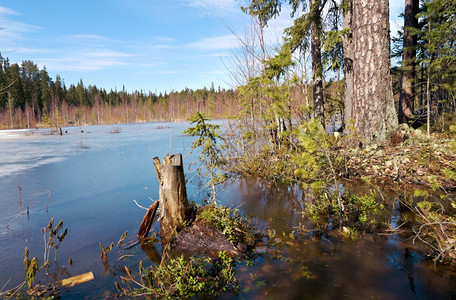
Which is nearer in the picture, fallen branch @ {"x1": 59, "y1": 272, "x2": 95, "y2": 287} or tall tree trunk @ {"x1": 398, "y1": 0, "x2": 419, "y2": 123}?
fallen branch @ {"x1": 59, "y1": 272, "x2": 95, "y2": 287}

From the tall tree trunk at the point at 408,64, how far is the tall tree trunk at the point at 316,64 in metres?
4.07

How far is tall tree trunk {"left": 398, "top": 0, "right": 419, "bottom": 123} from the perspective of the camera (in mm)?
10111

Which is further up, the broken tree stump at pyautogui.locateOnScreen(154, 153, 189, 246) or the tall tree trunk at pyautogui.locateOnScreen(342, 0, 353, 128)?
the tall tree trunk at pyautogui.locateOnScreen(342, 0, 353, 128)

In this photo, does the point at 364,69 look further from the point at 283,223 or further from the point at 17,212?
the point at 17,212

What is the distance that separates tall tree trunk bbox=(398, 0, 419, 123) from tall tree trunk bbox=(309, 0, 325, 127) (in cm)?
407

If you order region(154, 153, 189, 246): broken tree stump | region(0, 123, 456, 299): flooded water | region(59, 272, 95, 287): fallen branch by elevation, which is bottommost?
region(59, 272, 95, 287): fallen branch

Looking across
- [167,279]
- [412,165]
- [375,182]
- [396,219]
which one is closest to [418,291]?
[396,219]

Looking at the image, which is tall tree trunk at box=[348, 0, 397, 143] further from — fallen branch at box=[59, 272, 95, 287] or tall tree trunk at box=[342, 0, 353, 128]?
fallen branch at box=[59, 272, 95, 287]

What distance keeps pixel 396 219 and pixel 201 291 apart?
131 inches

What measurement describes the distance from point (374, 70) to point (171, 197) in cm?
600

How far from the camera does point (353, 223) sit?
3.84m

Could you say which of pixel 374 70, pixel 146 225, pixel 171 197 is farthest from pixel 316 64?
pixel 146 225

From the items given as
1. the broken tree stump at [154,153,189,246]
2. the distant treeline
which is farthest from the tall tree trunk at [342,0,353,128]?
the distant treeline

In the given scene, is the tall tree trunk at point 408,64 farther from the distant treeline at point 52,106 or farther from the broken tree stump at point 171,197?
the distant treeline at point 52,106
